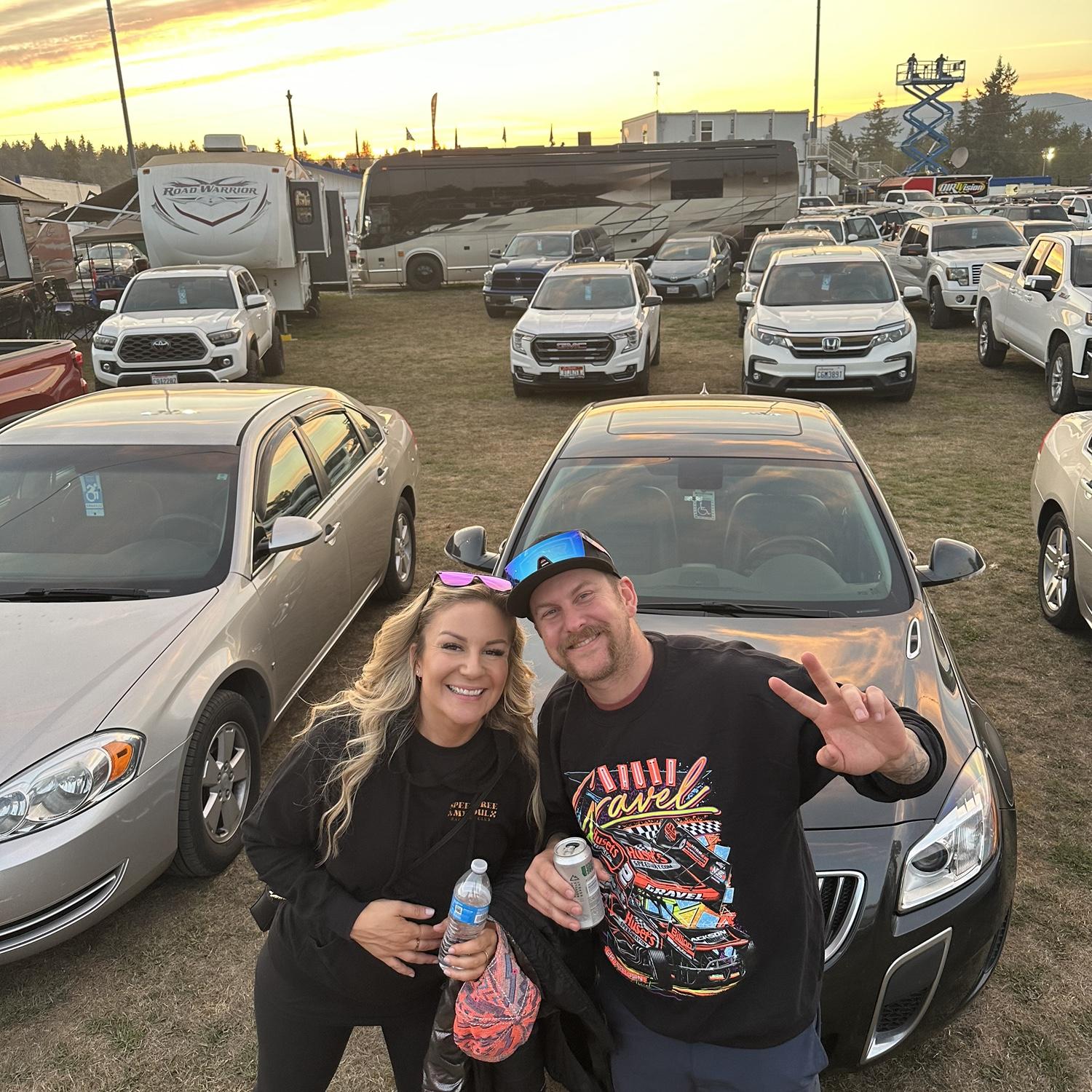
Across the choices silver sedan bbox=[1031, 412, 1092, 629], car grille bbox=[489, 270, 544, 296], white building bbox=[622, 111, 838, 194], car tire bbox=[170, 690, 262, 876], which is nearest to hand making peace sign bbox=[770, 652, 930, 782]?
car tire bbox=[170, 690, 262, 876]

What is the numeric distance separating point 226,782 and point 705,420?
2628 mm

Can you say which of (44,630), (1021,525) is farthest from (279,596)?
(1021,525)

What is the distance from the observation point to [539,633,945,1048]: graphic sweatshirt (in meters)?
1.79

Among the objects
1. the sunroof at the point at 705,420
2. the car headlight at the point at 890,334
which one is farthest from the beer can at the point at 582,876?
the car headlight at the point at 890,334

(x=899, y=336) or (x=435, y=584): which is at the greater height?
(x=435, y=584)

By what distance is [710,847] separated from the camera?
1788 millimetres

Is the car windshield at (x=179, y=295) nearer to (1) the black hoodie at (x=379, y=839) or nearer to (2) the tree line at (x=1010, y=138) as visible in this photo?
(1) the black hoodie at (x=379, y=839)

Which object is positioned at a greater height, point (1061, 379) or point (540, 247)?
point (540, 247)

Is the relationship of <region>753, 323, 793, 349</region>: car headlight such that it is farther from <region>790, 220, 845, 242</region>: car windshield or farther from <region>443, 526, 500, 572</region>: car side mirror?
<region>790, 220, 845, 242</region>: car windshield

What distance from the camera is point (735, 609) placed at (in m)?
3.67

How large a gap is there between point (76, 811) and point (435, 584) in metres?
1.87

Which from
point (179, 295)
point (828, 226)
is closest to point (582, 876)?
point (179, 295)

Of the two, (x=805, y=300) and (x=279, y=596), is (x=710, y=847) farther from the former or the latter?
(x=805, y=300)

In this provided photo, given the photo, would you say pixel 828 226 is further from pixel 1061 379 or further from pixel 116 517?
pixel 116 517
